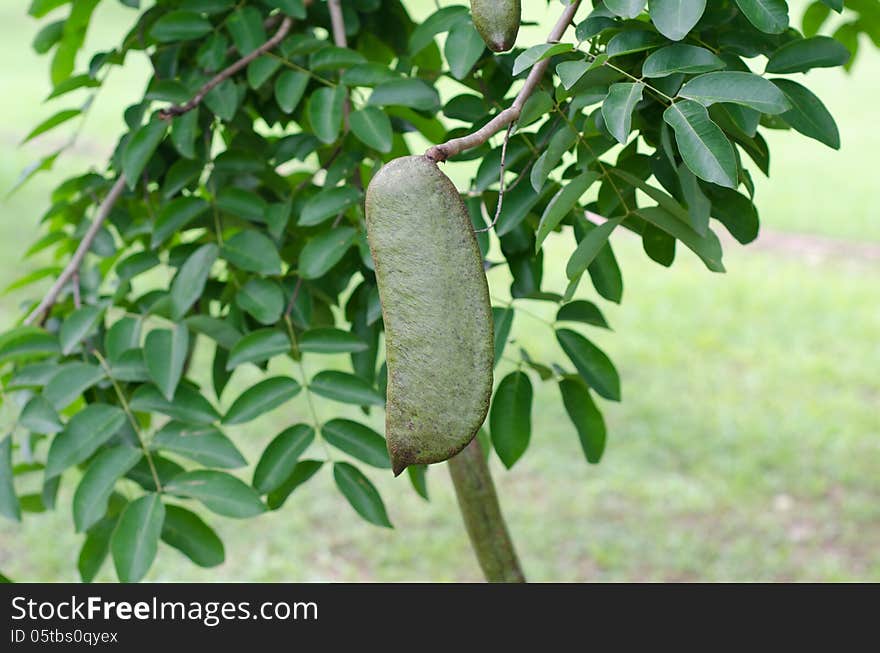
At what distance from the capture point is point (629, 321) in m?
4.31

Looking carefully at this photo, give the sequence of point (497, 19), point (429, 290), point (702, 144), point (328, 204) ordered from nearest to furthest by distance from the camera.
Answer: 1. point (429, 290)
2. point (497, 19)
3. point (702, 144)
4. point (328, 204)

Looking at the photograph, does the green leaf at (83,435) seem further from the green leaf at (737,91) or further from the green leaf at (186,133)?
the green leaf at (737,91)

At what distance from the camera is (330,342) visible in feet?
3.84

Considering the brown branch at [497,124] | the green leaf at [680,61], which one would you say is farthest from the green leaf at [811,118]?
the brown branch at [497,124]

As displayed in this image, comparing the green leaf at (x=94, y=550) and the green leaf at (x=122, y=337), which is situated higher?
the green leaf at (x=122, y=337)

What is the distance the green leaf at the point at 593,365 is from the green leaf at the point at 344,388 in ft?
0.73

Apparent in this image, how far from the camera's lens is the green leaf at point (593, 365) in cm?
115

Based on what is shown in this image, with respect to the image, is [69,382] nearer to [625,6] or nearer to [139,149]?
[139,149]

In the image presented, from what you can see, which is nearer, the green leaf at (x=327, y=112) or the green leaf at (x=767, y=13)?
the green leaf at (x=767, y=13)

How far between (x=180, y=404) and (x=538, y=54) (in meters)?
0.65

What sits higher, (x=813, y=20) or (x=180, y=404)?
(x=813, y=20)

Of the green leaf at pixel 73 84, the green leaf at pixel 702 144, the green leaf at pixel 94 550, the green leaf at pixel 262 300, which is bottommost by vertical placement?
the green leaf at pixel 94 550

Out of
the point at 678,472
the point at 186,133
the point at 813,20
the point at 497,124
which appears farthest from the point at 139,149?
the point at 678,472
